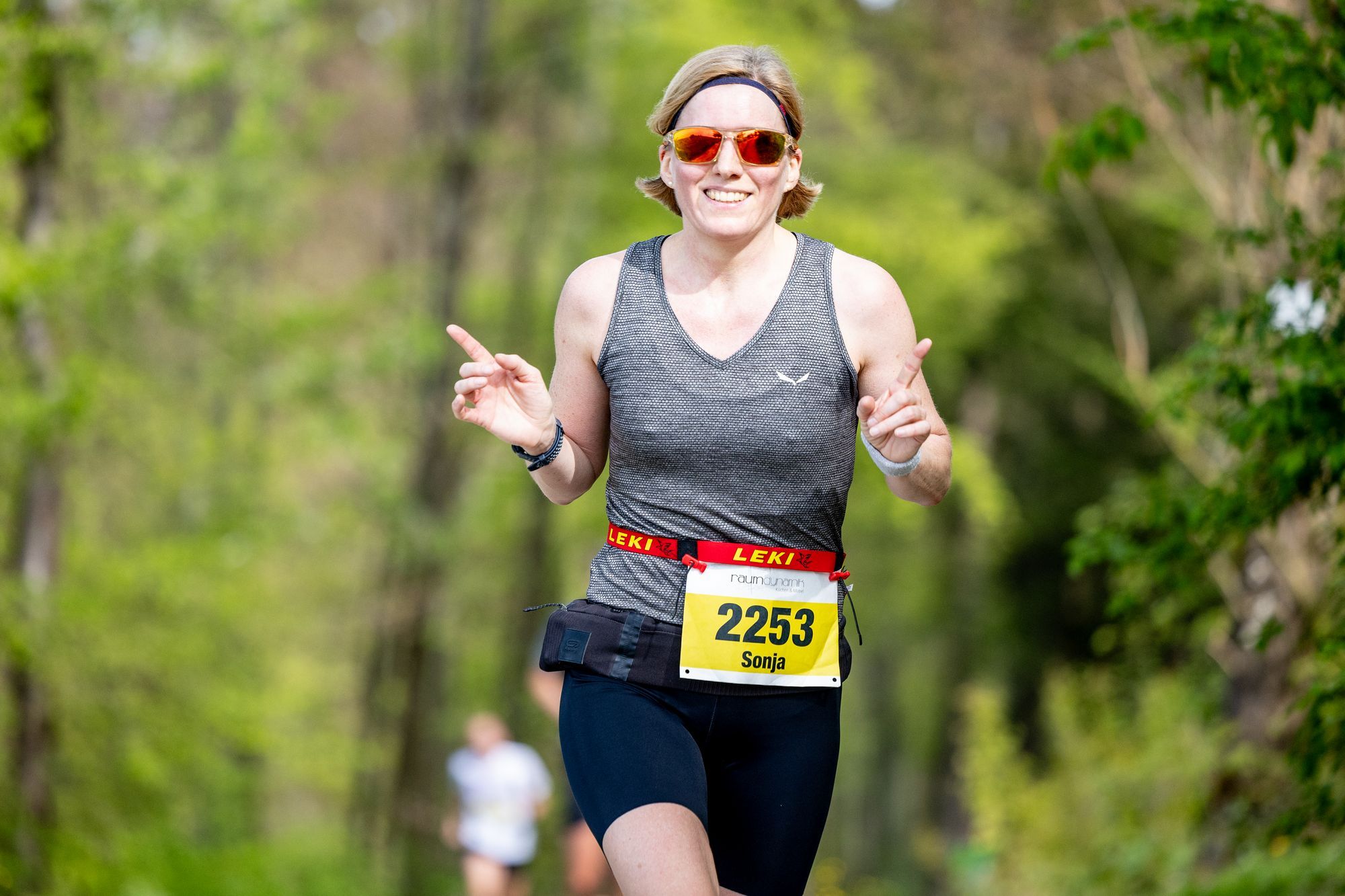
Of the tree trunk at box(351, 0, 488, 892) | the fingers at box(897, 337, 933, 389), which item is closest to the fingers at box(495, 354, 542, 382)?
the fingers at box(897, 337, 933, 389)

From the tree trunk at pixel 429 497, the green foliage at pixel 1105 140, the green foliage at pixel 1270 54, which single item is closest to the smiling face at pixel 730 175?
the green foliage at pixel 1270 54

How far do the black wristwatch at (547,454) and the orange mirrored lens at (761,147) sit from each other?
678 mm

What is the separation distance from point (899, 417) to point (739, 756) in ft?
2.61

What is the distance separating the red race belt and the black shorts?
26 centimetres

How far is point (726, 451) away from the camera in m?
2.91

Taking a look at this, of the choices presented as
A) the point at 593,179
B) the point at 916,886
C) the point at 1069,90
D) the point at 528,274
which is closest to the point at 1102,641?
the point at 1069,90

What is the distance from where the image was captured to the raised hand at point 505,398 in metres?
2.95

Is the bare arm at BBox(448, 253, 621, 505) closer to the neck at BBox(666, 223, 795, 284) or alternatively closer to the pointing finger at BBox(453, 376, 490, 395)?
the pointing finger at BBox(453, 376, 490, 395)

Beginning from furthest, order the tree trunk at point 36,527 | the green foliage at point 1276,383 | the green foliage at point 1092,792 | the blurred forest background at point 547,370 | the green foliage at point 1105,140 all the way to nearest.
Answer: the green foliage at point 1092,792, the tree trunk at point 36,527, the blurred forest background at point 547,370, the green foliage at point 1105,140, the green foliage at point 1276,383

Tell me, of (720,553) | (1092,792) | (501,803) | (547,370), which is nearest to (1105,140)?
(720,553)

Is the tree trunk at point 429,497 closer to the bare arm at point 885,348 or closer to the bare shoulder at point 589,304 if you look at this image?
the bare shoulder at point 589,304

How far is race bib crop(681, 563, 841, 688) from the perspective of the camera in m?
2.92

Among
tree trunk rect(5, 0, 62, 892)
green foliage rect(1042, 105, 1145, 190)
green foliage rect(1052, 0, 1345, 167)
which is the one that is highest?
green foliage rect(1052, 0, 1345, 167)

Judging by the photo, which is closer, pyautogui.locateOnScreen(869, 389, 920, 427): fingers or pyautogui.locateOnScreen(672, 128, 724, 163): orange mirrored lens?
pyautogui.locateOnScreen(869, 389, 920, 427): fingers
